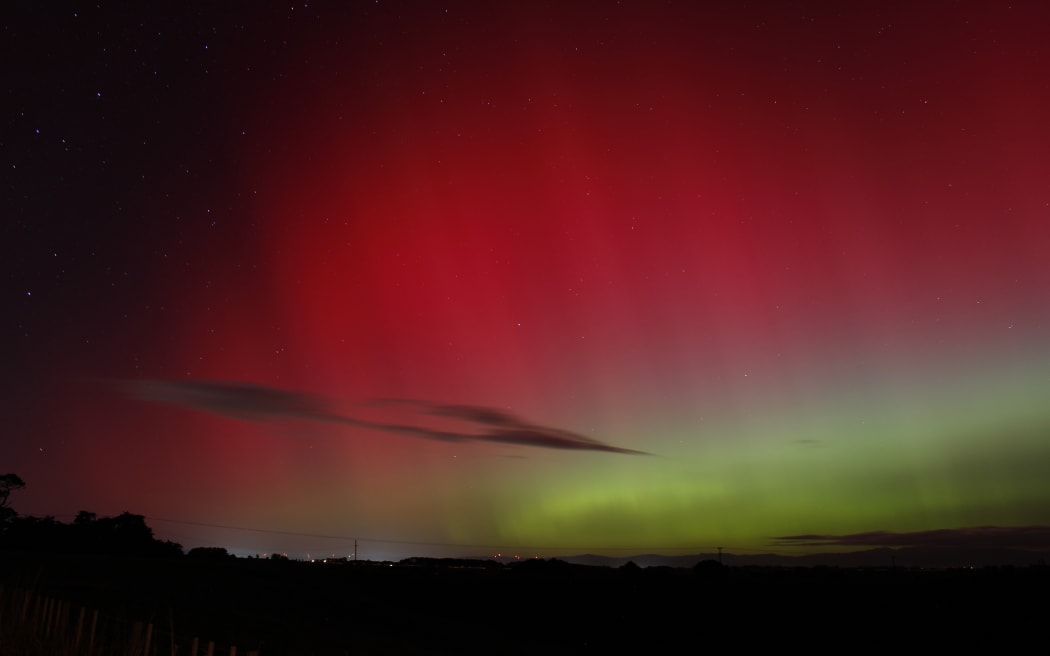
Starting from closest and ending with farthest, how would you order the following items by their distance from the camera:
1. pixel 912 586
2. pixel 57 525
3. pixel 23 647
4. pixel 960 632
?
pixel 23 647
pixel 960 632
pixel 912 586
pixel 57 525

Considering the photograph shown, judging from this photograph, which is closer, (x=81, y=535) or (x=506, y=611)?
(x=506, y=611)

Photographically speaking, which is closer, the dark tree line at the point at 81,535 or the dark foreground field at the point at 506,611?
the dark foreground field at the point at 506,611

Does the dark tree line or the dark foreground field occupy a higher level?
the dark tree line

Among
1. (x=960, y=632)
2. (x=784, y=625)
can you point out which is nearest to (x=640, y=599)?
(x=784, y=625)

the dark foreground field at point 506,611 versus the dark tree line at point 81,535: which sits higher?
the dark tree line at point 81,535

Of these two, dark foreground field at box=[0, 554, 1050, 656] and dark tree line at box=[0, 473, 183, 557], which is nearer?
dark foreground field at box=[0, 554, 1050, 656]

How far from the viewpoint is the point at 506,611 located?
39.4 meters

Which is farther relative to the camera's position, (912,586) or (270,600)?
(912,586)

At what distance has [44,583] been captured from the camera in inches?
1187

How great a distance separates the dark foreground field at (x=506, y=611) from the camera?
29234mm

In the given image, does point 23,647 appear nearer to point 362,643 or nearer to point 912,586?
point 362,643

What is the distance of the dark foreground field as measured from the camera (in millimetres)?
29234

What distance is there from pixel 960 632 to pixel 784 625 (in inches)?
271

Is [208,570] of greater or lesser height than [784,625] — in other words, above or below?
above
